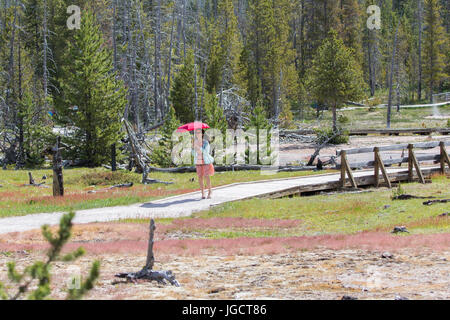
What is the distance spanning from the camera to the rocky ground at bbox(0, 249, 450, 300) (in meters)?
7.21

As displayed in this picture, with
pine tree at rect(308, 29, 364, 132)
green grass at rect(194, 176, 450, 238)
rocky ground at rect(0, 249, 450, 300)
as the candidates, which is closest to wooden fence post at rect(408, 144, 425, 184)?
green grass at rect(194, 176, 450, 238)

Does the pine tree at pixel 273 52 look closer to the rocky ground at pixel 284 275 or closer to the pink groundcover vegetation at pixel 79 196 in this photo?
the pink groundcover vegetation at pixel 79 196

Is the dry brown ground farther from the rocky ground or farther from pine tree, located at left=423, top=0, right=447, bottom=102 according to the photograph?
pine tree, located at left=423, top=0, right=447, bottom=102

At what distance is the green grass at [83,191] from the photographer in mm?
17031

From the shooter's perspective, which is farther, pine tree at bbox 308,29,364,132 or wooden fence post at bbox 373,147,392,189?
pine tree at bbox 308,29,364,132

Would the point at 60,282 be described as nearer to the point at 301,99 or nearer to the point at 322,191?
the point at 322,191

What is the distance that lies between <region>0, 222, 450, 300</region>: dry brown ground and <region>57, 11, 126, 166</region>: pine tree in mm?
20851

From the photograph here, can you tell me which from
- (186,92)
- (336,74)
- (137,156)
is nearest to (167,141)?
(137,156)

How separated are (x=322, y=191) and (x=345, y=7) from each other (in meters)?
62.3

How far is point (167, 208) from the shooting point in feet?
53.8

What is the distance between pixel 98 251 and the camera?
10.4 m

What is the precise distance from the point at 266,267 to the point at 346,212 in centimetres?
717

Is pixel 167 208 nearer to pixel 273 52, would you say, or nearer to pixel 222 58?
pixel 222 58
